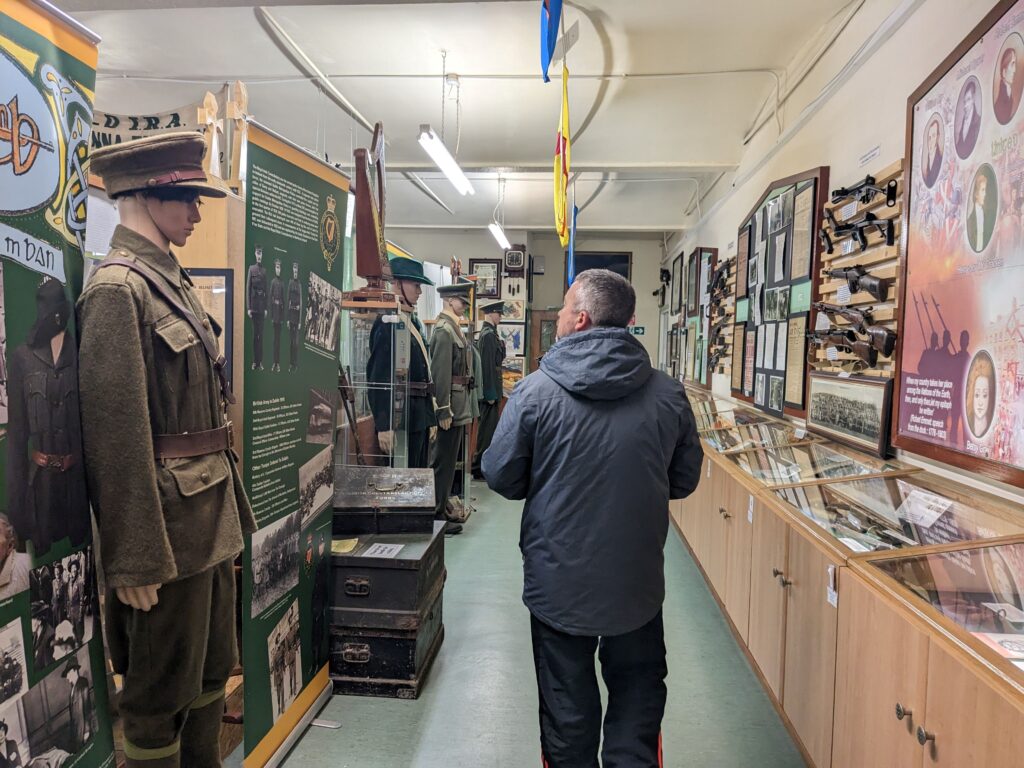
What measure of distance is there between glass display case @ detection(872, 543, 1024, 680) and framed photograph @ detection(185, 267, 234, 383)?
6.55ft

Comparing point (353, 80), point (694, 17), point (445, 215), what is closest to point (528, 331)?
point (445, 215)

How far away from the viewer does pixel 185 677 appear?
53.1 inches

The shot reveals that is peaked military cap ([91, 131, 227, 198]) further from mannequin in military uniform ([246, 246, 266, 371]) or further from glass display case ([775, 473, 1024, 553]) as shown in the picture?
glass display case ([775, 473, 1024, 553])

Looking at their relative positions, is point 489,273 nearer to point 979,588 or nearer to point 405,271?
point 405,271

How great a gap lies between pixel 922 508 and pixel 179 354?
2251 mm

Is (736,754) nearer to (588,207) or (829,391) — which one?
(829,391)

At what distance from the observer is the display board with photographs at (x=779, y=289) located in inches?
137

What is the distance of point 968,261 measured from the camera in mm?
1978

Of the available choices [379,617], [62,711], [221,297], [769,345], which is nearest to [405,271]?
[221,297]

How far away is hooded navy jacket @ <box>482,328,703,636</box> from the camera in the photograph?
1.54 meters

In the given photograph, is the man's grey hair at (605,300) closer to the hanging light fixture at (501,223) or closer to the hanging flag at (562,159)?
the hanging flag at (562,159)

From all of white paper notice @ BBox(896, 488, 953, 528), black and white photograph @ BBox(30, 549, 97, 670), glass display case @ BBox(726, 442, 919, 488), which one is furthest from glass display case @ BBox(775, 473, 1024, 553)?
black and white photograph @ BBox(30, 549, 97, 670)

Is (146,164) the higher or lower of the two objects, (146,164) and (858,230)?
the lower

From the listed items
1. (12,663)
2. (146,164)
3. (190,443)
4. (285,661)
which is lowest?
(285,661)
